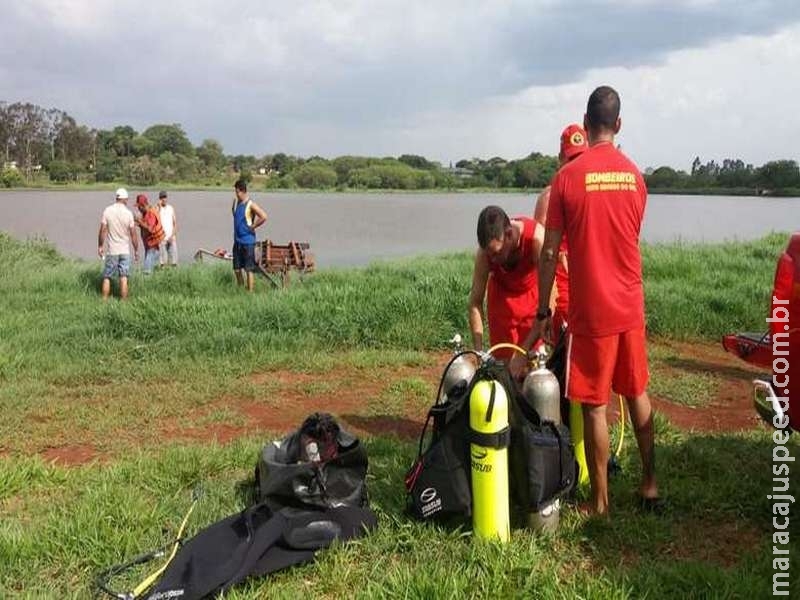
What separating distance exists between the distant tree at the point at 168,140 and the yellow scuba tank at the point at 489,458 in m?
99.2

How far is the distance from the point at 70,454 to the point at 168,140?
108m

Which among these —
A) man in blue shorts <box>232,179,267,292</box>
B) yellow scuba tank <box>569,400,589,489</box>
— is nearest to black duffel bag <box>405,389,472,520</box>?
yellow scuba tank <box>569,400,589,489</box>

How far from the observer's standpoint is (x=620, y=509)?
375 cm

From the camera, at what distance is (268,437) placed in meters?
5.18

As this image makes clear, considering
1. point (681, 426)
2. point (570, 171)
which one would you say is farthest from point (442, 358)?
point (570, 171)

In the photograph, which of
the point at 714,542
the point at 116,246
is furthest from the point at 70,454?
the point at 116,246

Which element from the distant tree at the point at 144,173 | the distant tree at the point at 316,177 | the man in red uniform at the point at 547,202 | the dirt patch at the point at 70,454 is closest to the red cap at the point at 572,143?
the man in red uniform at the point at 547,202

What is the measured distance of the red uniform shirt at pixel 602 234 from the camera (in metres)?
3.37

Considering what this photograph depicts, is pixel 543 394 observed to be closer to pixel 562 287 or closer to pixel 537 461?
pixel 537 461

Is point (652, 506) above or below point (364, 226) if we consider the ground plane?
below

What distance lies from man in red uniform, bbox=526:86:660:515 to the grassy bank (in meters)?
0.63

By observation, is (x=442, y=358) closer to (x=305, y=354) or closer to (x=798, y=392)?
(x=305, y=354)

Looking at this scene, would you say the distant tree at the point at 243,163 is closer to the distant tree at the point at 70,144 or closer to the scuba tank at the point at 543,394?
the distant tree at the point at 70,144

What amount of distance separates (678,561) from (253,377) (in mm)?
4539
